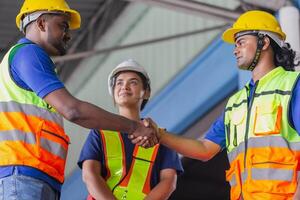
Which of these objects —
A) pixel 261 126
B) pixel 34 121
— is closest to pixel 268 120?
pixel 261 126

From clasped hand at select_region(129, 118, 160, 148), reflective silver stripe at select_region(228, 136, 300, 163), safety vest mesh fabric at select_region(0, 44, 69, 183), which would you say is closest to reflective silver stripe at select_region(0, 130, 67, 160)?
safety vest mesh fabric at select_region(0, 44, 69, 183)

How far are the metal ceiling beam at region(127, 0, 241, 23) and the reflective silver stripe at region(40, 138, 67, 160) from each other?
4.05 metres

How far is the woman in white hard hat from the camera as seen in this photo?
594 cm

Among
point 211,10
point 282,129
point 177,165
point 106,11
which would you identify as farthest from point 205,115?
point 282,129

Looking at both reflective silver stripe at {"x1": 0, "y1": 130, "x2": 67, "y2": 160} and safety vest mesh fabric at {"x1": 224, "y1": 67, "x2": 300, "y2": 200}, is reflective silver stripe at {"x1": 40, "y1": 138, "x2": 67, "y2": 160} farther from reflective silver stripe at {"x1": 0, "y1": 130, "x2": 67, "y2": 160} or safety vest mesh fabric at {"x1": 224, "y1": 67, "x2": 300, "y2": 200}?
safety vest mesh fabric at {"x1": 224, "y1": 67, "x2": 300, "y2": 200}

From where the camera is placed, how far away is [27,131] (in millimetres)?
4844

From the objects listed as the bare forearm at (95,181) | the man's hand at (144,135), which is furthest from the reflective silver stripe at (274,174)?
the bare forearm at (95,181)

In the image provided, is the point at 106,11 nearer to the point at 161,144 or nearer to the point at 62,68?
the point at 62,68

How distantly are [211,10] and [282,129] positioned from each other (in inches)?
159

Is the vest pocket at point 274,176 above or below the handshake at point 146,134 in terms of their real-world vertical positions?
below

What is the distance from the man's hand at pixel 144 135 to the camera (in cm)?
543

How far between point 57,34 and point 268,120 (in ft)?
4.79

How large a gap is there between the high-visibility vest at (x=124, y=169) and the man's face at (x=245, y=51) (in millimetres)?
988

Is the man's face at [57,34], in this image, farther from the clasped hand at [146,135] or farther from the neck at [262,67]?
the neck at [262,67]
